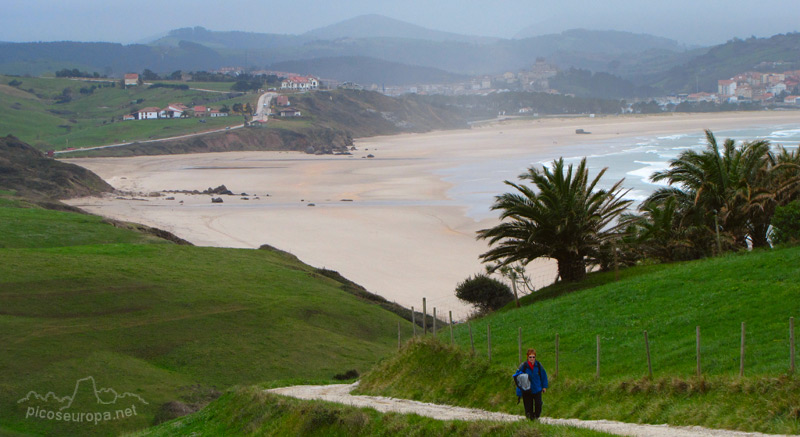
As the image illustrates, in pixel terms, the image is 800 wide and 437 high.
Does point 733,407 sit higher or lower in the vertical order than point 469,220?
higher

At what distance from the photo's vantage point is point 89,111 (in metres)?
158

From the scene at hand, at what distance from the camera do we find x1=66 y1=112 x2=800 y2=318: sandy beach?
40469 millimetres

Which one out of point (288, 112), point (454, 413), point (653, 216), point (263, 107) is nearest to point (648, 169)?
point (653, 216)

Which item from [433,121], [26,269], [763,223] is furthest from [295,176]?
[433,121]

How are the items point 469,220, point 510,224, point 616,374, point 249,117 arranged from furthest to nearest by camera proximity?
point 249,117 < point 469,220 < point 510,224 < point 616,374

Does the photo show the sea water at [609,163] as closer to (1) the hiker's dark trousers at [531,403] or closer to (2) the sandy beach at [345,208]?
(2) the sandy beach at [345,208]

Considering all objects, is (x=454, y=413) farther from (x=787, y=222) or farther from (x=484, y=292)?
(x=484, y=292)

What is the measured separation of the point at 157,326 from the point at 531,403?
50.6 feet

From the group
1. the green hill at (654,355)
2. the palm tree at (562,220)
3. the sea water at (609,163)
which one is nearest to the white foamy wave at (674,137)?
the sea water at (609,163)

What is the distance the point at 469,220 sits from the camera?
2098 inches

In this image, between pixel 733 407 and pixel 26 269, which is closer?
pixel 733 407

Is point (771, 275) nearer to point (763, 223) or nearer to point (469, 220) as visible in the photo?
point (763, 223)

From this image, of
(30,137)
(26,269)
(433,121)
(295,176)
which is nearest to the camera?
(26,269)

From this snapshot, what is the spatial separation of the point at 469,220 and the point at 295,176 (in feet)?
125
